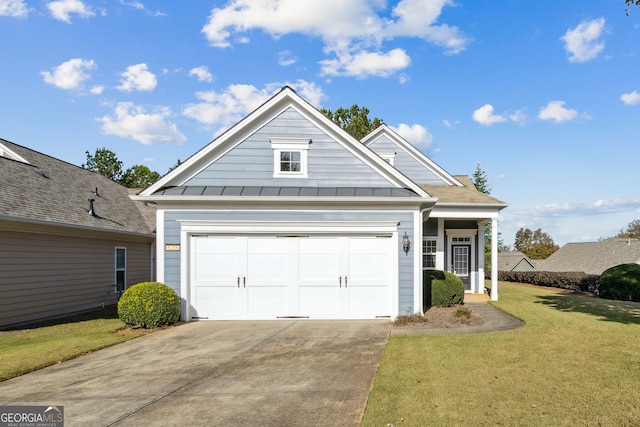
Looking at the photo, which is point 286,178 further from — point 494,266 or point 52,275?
point 494,266

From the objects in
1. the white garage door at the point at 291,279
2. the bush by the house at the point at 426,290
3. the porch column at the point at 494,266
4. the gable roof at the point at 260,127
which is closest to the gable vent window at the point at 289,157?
the gable roof at the point at 260,127

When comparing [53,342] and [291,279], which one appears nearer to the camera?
[53,342]

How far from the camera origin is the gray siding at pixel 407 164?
20.1 m

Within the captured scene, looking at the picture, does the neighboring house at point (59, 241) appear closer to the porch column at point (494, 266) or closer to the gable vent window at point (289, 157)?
the gable vent window at point (289, 157)

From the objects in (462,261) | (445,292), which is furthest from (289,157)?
(462,261)

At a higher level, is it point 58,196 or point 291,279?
point 58,196

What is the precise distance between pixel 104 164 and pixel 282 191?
45.4m

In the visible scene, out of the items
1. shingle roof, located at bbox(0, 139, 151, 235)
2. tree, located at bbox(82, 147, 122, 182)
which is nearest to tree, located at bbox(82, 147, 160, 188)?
tree, located at bbox(82, 147, 122, 182)

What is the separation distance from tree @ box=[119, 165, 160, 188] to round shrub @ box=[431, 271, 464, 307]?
4176 cm

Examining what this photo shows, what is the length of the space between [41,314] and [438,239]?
48.8ft

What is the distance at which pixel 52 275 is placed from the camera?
1348 centimetres

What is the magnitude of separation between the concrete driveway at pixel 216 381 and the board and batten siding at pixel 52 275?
16.0ft

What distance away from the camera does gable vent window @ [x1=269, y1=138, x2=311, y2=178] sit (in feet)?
42.7

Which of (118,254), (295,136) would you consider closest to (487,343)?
(295,136)
